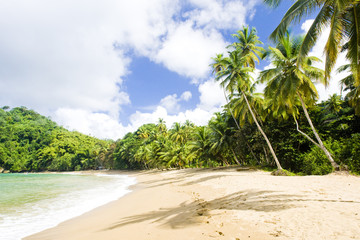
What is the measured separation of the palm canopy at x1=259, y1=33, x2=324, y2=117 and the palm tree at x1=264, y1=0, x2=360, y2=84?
5.73m

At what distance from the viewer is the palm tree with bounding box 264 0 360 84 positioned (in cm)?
615

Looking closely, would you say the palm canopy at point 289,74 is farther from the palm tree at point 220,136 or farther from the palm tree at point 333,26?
the palm tree at point 220,136

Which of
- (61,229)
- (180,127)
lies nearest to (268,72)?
(61,229)

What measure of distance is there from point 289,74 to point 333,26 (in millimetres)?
7110

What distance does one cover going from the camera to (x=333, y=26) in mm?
6145

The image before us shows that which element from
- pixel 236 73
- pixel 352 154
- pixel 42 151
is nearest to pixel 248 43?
pixel 236 73

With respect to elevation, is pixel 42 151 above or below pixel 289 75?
above

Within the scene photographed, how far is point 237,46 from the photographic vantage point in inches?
812

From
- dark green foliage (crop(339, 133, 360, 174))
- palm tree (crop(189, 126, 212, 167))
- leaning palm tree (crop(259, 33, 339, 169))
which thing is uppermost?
leaning palm tree (crop(259, 33, 339, 169))

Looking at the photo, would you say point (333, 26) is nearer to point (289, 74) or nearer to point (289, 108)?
point (289, 74)

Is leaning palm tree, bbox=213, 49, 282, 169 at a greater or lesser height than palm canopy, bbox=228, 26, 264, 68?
lesser

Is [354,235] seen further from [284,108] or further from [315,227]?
[284,108]

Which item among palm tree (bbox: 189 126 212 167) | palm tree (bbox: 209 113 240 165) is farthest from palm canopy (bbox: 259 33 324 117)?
palm tree (bbox: 189 126 212 167)

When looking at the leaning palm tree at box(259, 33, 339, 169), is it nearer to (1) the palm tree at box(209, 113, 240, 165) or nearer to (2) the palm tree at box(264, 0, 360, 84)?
Result: (2) the palm tree at box(264, 0, 360, 84)
